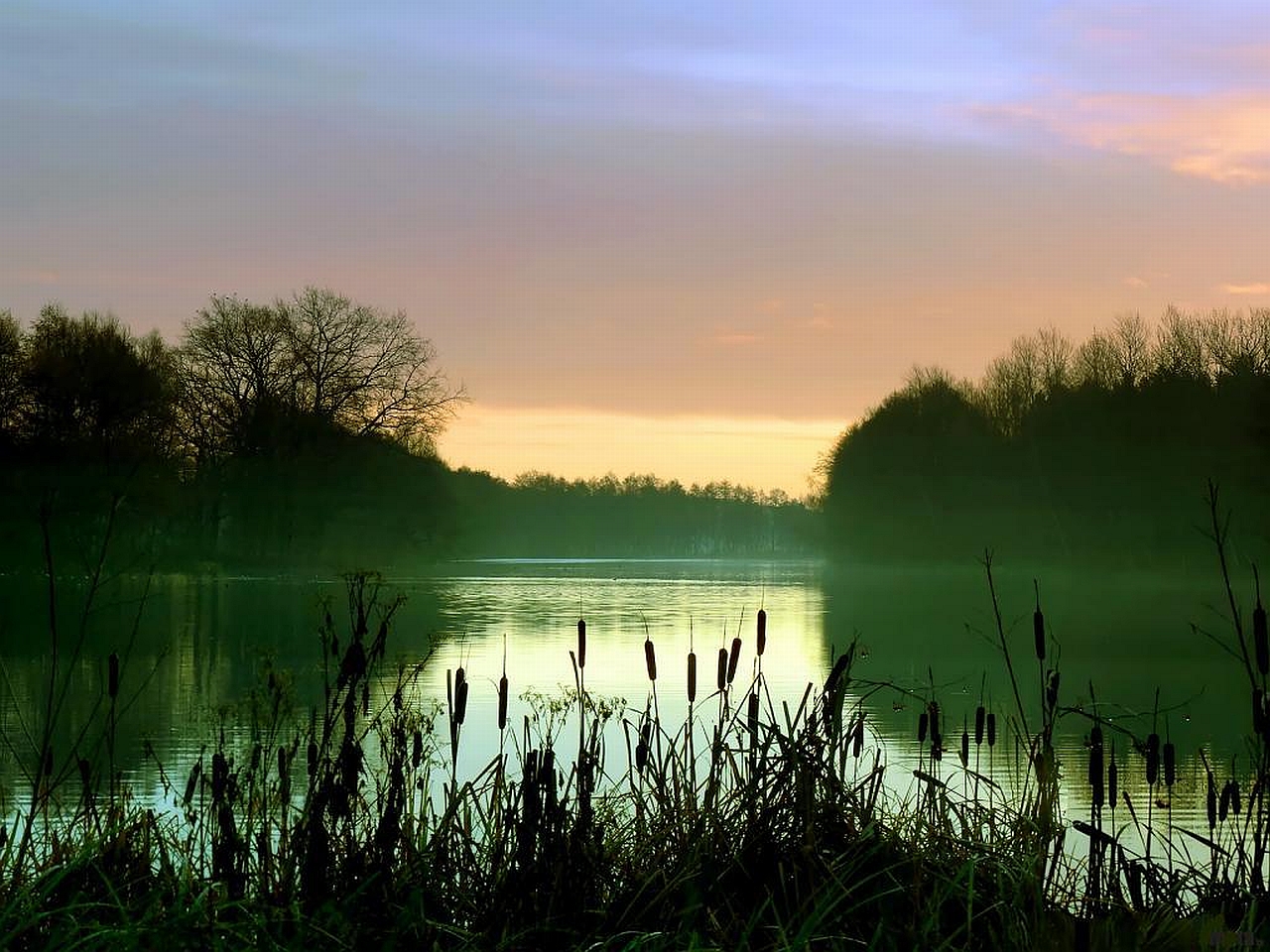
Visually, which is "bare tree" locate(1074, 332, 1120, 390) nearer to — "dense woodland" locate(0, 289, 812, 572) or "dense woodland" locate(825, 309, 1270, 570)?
"dense woodland" locate(825, 309, 1270, 570)

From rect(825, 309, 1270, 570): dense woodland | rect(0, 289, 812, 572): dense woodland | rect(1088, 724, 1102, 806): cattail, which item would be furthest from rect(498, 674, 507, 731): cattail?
rect(825, 309, 1270, 570): dense woodland

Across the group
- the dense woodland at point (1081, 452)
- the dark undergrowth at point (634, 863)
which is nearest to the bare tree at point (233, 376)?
the dense woodland at point (1081, 452)

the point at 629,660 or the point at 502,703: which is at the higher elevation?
the point at 502,703

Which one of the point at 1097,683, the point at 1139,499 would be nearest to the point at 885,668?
the point at 1097,683

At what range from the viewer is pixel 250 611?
101 ft

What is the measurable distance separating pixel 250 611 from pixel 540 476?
12340 centimetres

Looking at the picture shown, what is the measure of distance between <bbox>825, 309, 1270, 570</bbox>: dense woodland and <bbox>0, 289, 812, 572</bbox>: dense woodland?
22.9 m

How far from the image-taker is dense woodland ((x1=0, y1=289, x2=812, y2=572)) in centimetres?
3719

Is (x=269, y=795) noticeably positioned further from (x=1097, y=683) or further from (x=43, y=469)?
(x=43, y=469)

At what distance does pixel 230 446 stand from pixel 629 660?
33792mm

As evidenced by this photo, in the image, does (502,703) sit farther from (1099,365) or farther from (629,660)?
(1099,365)

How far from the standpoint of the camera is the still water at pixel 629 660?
30.1 feet

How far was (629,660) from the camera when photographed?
17.7 metres

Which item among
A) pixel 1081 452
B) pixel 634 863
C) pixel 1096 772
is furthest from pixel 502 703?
pixel 1081 452
